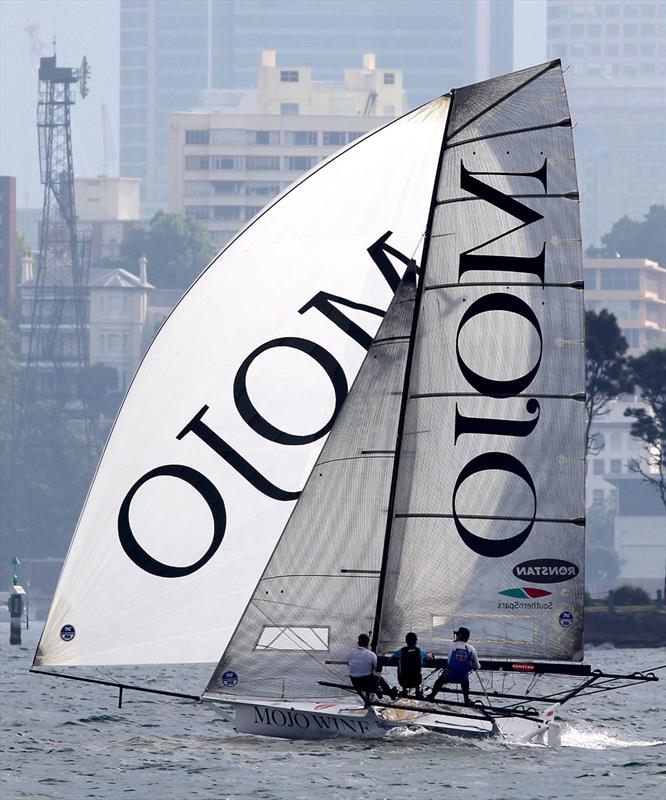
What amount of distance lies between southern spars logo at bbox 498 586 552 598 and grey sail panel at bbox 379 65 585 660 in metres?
0.02

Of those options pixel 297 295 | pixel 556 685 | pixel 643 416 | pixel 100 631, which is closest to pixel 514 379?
pixel 297 295

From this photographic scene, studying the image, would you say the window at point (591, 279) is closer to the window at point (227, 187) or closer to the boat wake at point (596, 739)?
the window at point (227, 187)

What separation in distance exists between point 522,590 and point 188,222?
17115 cm

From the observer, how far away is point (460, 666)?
76.6 feet

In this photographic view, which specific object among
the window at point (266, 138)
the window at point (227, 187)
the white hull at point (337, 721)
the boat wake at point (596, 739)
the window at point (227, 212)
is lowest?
the boat wake at point (596, 739)

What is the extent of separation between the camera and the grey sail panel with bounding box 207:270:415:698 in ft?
77.2

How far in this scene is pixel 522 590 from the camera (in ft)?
79.2

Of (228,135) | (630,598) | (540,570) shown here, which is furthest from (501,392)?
(228,135)

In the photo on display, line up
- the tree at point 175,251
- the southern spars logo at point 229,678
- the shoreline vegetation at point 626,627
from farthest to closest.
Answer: the tree at point 175,251 < the shoreline vegetation at point 626,627 < the southern spars logo at point 229,678

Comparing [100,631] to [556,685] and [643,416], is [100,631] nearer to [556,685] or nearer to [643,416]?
[556,685]

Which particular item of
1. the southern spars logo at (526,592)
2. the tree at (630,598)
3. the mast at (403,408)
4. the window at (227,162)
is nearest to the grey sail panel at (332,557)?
the mast at (403,408)

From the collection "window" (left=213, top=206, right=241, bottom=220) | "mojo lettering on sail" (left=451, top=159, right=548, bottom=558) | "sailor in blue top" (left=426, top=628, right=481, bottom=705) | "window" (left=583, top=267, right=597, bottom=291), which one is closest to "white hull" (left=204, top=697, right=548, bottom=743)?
"sailor in blue top" (left=426, top=628, right=481, bottom=705)

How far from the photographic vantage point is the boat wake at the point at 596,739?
2666 centimetres

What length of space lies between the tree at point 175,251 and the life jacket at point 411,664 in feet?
546
